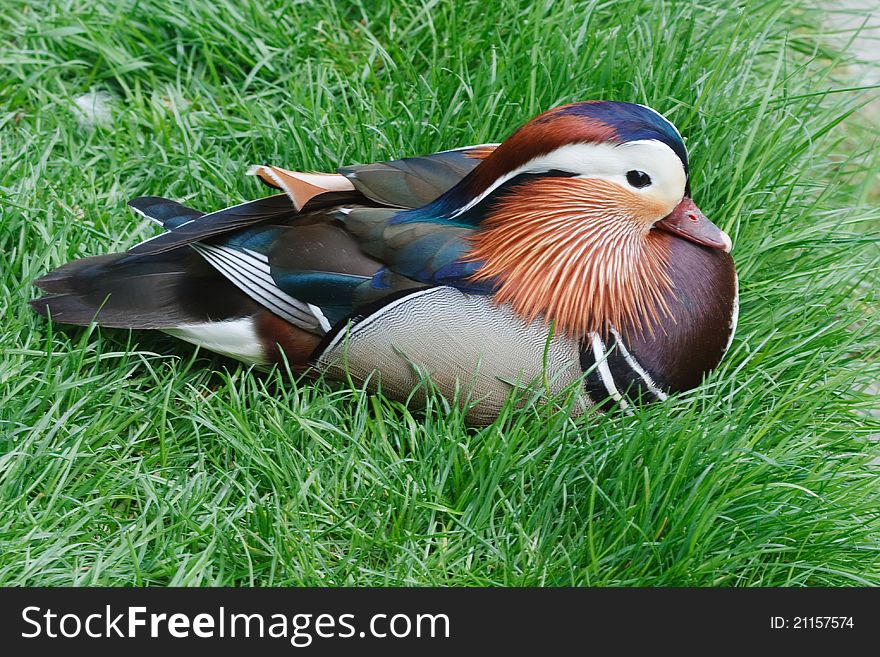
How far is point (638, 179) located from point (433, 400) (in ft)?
2.28

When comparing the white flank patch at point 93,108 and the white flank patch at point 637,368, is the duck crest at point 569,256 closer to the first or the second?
the white flank patch at point 637,368

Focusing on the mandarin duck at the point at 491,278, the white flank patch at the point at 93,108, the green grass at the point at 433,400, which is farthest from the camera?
the white flank patch at the point at 93,108

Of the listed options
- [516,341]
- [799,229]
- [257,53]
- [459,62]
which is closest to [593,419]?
[516,341]

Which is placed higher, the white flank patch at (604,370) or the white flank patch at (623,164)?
the white flank patch at (623,164)

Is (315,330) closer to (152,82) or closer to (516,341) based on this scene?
(516,341)

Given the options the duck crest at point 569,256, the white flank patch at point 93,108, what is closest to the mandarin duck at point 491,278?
the duck crest at point 569,256

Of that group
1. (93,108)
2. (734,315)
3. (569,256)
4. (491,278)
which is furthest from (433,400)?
(93,108)

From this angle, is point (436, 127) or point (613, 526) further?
point (436, 127)

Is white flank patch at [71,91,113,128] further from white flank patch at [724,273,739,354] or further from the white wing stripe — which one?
white flank patch at [724,273,739,354]

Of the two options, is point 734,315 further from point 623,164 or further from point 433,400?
point 433,400

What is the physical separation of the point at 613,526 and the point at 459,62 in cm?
158

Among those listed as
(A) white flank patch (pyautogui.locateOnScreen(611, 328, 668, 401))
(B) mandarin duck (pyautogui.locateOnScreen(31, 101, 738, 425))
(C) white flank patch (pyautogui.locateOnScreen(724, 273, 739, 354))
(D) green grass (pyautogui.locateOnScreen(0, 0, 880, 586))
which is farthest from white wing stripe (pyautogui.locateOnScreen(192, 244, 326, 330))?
(C) white flank patch (pyautogui.locateOnScreen(724, 273, 739, 354))

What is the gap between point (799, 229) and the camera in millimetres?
3027

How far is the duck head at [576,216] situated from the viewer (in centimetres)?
228
